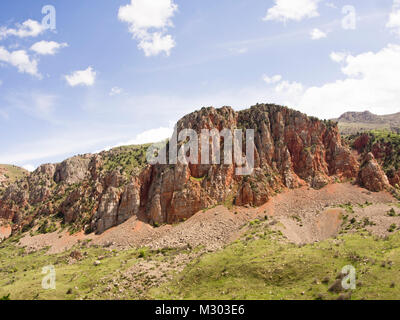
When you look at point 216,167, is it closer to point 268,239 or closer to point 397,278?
point 268,239

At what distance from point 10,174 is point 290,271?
6529 inches

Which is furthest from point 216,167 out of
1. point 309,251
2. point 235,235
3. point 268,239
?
point 309,251

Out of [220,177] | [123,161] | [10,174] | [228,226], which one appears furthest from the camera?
[10,174]

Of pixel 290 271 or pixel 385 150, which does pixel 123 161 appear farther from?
pixel 385 150

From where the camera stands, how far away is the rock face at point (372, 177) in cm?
6262

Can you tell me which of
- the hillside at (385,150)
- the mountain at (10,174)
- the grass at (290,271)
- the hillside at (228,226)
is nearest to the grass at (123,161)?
the hillside at (228,226)

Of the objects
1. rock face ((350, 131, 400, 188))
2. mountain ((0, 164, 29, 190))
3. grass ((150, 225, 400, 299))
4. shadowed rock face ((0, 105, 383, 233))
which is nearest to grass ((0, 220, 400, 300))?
grass ((150, 225, 400, 299))

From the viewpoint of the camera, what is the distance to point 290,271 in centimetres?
3238

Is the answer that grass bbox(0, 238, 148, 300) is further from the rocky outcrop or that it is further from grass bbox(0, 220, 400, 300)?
the rocky outcrop

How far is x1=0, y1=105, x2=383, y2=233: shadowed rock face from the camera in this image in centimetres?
6334

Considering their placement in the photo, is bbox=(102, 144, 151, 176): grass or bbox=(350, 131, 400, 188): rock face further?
bbox=(102, 144, 151, 176): grass

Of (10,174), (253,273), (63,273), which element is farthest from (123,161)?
(10,174)

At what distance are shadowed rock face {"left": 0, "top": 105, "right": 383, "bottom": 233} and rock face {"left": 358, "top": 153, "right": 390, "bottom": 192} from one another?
308 centimetres
